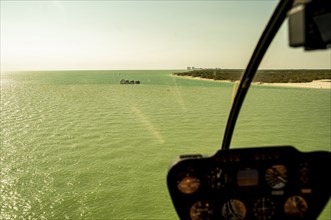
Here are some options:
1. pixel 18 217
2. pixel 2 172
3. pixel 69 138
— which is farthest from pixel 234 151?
pixel 69 138

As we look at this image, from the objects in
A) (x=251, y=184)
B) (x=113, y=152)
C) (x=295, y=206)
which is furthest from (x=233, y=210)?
(x=113, y=152)

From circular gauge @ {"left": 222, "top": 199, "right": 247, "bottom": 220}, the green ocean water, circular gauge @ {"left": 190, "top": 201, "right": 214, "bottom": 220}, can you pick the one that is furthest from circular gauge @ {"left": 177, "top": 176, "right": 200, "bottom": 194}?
the green ocean water

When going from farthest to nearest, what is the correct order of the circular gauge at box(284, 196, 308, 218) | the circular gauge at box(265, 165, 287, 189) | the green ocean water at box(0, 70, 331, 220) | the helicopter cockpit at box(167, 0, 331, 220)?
1. the green ocean water at box(0, 70, 331, 220)
2. the circular gauge at box(284, 196, 308, 218)
3. the circular gauge at box(265, 165, 287, 189)
4. the helicopter cockpit at box(167, 0, 331, 220)

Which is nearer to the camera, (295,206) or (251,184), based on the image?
(251,184)

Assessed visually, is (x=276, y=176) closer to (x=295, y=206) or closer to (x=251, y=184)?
(x=251, y=184)

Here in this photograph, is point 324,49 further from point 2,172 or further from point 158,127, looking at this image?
point 158,127

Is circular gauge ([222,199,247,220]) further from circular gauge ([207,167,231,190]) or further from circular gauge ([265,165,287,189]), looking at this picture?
circular gauge ([265,165,287,189])
